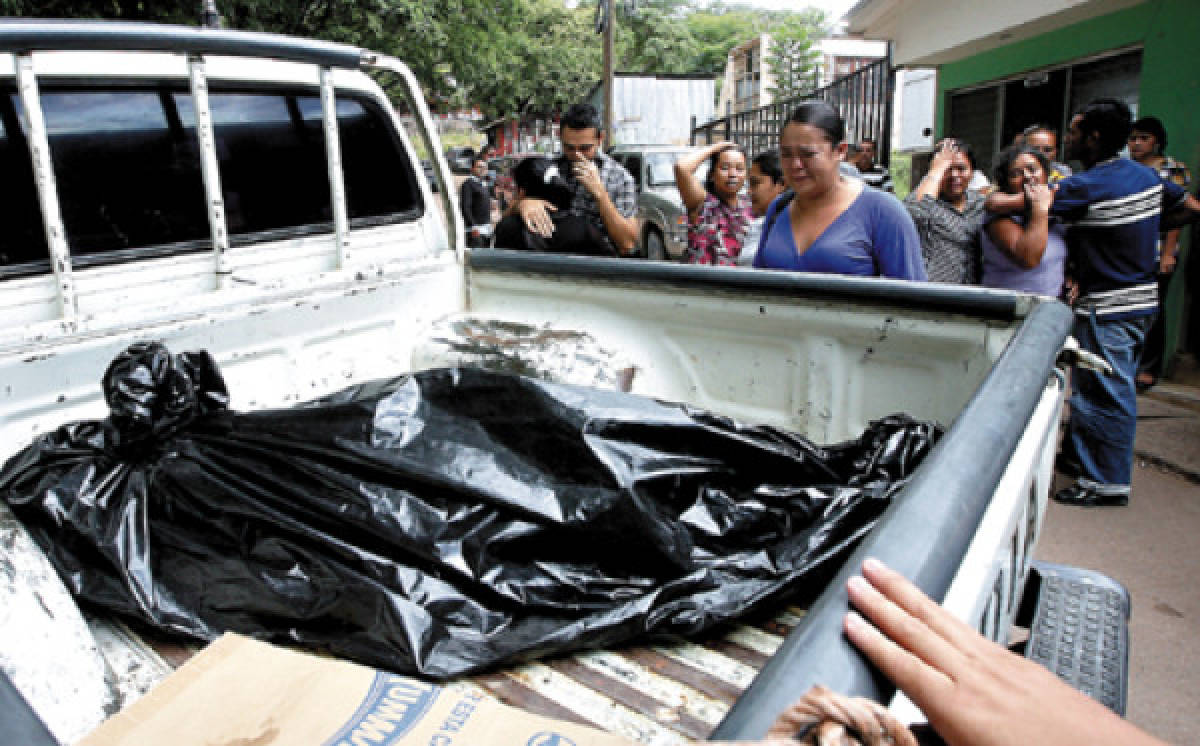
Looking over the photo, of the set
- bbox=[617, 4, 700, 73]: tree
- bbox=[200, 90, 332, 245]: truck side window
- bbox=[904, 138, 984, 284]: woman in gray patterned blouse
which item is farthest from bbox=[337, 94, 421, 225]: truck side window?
bbox=[617, 4, 700, 73]: tree

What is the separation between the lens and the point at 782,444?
1.93 metres

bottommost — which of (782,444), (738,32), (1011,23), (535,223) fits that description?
(782,444)

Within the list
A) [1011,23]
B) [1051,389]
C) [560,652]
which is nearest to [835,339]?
[1051,389]

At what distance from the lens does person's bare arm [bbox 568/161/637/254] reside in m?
3.91

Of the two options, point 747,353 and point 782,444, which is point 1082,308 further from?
point 782,444

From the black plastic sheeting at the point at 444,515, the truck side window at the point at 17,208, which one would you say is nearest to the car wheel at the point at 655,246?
the truck side window at the point at 17,208

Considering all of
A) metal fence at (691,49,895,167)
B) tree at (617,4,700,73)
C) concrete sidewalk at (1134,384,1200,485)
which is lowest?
concrete sidewalk at (1134,384,1200,485)

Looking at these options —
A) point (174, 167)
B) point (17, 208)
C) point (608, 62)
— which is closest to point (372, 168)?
point (174, 167)

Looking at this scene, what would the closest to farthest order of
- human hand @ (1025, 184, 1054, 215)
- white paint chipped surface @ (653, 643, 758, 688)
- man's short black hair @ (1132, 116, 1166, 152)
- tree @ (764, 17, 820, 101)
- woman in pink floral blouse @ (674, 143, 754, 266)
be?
white paint chipped surface @ (653, 643, 758, 688) → human hand @ (1025, 184, 1054, 215) → woman in pink floral blouse @ (674, 143, 754, 266) → man's short black hair @ (1132, 116, 1166, 152) → tree @ (764, 17, 820, 101)

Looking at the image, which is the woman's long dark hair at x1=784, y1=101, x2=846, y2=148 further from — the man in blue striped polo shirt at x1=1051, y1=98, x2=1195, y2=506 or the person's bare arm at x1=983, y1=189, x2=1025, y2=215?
the man in blue striped polo shirt at x1=1051, y1=98, x2=1195, y2=506

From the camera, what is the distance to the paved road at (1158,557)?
282cm

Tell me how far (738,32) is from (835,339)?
3250 inches

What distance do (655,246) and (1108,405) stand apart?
759cm

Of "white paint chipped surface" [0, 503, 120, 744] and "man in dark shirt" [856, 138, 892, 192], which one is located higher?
"man in dark shirt" [856, 138, 892, 192]
